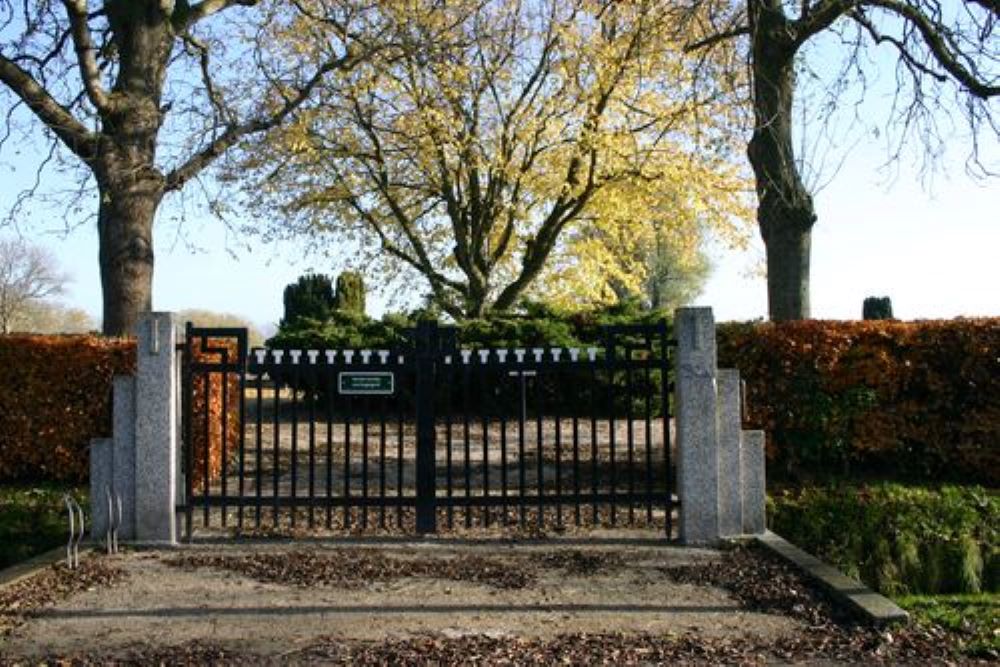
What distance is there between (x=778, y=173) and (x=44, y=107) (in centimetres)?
924

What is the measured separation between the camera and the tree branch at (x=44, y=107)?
12258 millimetres

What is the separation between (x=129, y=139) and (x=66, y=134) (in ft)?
2.65

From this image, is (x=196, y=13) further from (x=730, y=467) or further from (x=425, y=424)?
(x=730, y=467)

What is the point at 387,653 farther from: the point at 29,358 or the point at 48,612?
the point at 29,358

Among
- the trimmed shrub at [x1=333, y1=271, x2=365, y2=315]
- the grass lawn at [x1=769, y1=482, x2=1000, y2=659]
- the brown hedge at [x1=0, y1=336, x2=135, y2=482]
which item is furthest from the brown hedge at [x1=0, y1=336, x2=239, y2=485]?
the trimmed shrub at [x1=333, y1=271, x2=365, y2=315]

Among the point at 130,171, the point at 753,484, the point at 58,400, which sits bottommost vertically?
the point at 753,484

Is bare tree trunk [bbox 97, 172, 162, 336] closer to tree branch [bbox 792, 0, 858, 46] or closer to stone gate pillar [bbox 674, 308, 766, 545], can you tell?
stone gate pillar [bbox 674, 308, 766, 545]

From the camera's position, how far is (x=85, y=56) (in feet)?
40.9

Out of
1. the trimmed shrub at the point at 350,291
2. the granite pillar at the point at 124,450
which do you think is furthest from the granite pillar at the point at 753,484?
the trimmed shrub at the point at 350,291

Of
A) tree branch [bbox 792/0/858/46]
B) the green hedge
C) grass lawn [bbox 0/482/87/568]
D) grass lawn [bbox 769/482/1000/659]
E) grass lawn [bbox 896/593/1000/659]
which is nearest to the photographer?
grass lawn [bbox 896/593/1000/659]

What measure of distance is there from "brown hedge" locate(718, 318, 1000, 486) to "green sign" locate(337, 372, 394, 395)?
408 cm

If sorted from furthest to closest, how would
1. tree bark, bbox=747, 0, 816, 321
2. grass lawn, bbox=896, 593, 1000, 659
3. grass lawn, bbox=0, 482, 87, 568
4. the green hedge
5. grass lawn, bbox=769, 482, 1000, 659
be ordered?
the green hedge < tree bark, bbox=747, 0, 816, 321 < grass lawn, bbox=0, 482, 87, 568 < grass lawn, bbox=769, 482, 1000, 659 < grass lawn, bbox=896, 593, 1000, 659

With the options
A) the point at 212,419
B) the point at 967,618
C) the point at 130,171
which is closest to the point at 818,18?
the point at 967,618

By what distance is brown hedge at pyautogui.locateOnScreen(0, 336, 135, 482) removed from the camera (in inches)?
Result: 396
